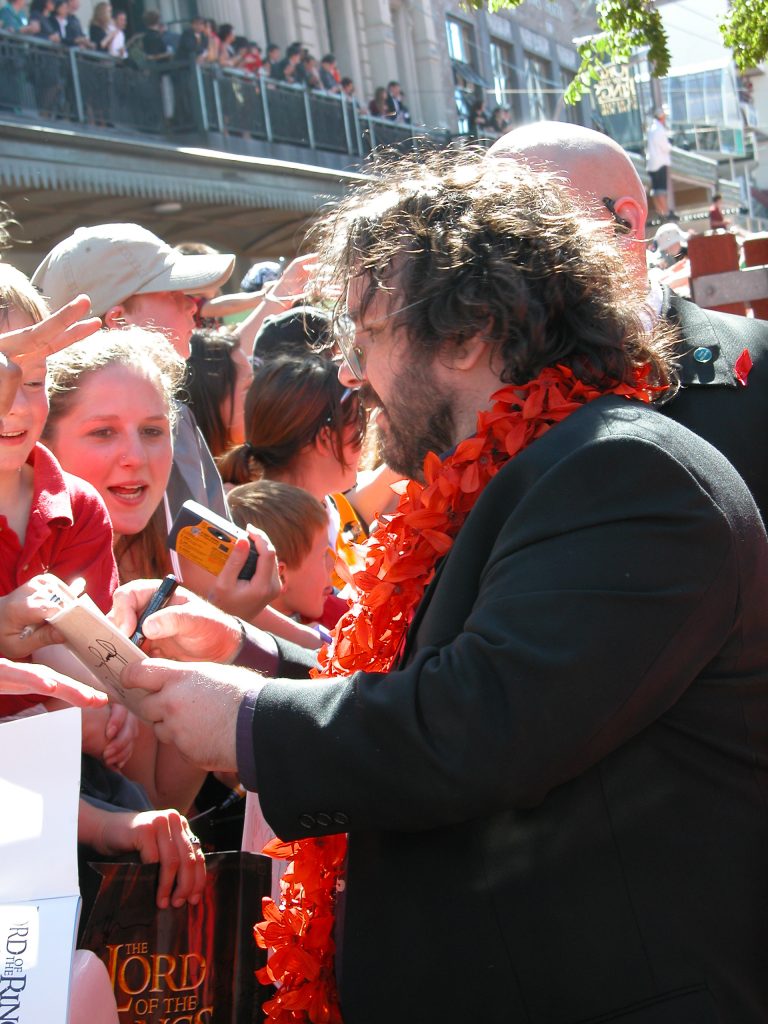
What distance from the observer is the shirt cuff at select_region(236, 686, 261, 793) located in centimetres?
175

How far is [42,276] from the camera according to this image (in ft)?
13.1

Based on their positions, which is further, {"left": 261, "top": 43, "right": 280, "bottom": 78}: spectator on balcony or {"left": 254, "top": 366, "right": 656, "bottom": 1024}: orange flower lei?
{"left": 261, "top": 43, "right": 280, "bottom": 78}: spectator on balcony

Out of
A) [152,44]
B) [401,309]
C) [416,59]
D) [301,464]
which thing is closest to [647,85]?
[416,59]

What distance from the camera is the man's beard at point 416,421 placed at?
2.04 metres

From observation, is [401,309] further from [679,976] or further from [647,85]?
[647,85]

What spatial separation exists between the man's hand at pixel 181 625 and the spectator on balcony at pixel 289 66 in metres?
17.8

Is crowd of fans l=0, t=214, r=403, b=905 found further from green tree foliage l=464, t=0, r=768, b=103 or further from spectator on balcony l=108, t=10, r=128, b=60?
spectator on balcony l=108, t=10, r=128, b=60

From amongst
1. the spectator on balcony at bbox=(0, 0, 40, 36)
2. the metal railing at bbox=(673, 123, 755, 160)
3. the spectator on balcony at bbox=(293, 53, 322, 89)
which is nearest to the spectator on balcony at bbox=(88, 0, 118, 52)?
the spectator on balcony at bbox=(0, 0, 40, 36)

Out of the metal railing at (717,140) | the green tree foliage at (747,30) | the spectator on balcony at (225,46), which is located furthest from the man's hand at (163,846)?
the metal railing at (717,140)

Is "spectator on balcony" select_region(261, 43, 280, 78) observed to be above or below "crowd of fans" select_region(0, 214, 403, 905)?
above

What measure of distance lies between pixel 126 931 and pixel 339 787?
61cm

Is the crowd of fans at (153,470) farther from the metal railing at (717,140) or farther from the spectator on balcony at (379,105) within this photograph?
the metal railing at (717,140)

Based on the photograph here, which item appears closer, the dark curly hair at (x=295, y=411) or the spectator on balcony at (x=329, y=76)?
the dark curly hair at (x=295, y=411)

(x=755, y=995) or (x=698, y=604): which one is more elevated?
(x=698, y=604)
